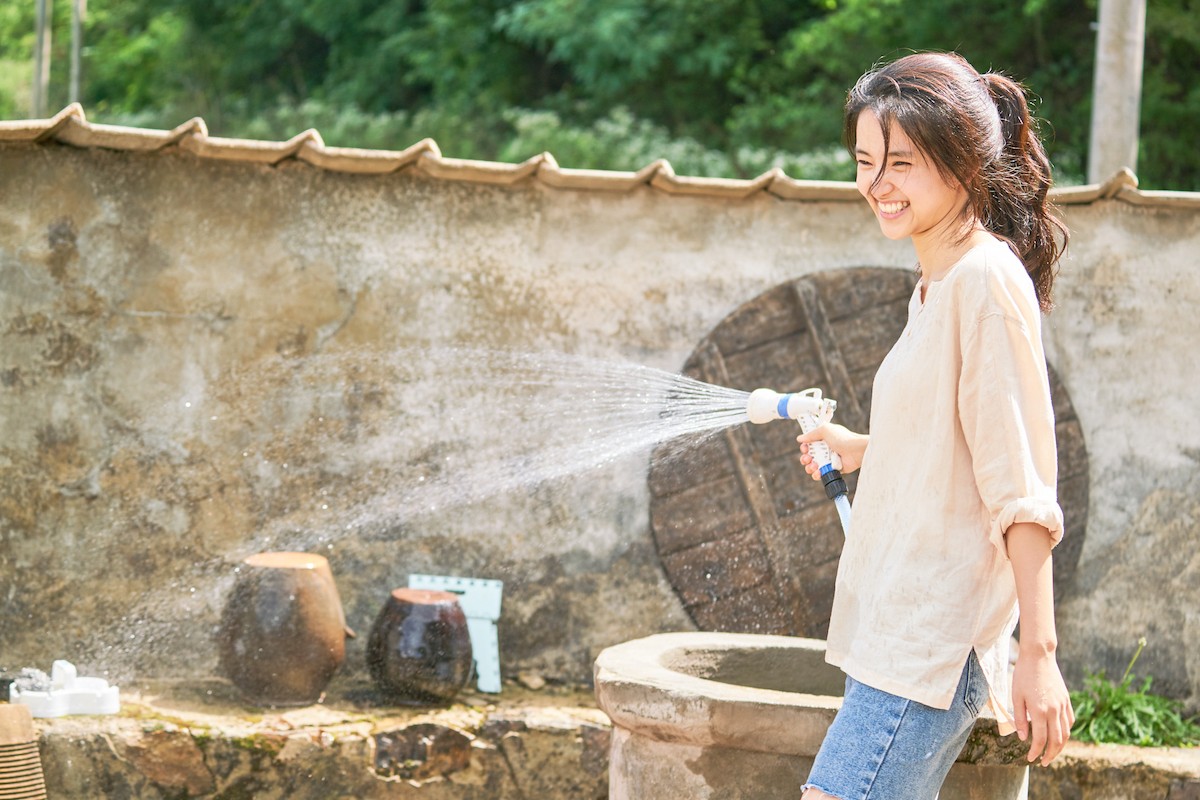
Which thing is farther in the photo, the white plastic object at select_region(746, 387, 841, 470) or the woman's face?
the white plastic object at select_region(746, 387, 841, 470)

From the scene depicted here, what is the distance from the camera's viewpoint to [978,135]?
7.20 feet

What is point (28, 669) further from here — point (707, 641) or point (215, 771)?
point (707, 641)

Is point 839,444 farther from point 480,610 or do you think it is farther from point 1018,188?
point 480,610

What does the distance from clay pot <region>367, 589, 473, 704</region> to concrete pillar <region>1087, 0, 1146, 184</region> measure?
4.11 m

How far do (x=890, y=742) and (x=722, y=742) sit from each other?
0.79 meters

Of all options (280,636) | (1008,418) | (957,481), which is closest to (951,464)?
(957,481)

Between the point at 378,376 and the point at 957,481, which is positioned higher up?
the point at 378,376

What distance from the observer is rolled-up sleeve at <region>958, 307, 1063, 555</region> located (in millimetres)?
2020

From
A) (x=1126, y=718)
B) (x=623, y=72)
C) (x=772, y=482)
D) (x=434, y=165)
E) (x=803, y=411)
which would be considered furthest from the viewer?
(x=623, y=72)

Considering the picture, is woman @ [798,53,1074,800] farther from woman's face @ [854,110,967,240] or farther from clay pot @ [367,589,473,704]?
clay pot @ [367,589,473,704]

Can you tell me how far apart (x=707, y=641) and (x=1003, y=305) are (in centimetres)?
165

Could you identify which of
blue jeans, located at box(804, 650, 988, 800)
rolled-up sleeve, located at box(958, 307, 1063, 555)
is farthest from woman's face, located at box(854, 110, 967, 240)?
blue jeans, located at box(804, 650, 988, 800)

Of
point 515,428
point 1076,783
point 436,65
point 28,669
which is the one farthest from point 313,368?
point 436,65

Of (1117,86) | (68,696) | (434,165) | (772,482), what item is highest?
(1117,86)
